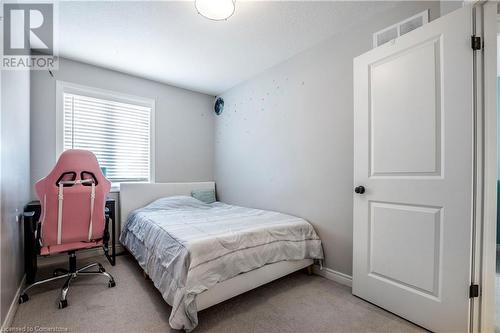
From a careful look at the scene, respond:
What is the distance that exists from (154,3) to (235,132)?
205 centimetres

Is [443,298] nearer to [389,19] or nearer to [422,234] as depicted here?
[422,234]

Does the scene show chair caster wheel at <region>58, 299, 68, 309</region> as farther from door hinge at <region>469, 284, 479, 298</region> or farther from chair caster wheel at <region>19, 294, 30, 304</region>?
door hinge at <region>469, 284, 479, 298</region>

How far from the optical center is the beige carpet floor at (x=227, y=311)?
62.2 inches

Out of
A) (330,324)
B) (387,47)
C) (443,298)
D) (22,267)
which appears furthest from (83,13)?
(443,298)

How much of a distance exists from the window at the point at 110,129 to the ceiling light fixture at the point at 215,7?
2072 millimetres

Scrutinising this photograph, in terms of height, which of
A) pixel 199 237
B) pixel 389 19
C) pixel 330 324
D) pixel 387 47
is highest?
pixel 389 19

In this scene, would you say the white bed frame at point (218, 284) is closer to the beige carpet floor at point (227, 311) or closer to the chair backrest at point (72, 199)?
the beige carpet floor at point (227, 311)

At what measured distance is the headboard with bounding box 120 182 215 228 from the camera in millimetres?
3086

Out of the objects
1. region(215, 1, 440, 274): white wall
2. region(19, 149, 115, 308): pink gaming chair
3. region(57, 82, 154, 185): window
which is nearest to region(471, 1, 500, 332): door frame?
region(215, 1, 440, 274): white wall

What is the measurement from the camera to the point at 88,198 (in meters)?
2.02

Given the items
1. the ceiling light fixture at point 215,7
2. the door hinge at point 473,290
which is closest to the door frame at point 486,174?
the door hinge at point 473,290

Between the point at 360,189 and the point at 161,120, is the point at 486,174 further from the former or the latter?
the point at 161,120

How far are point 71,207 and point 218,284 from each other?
4.67ft

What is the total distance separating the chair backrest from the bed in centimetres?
50
